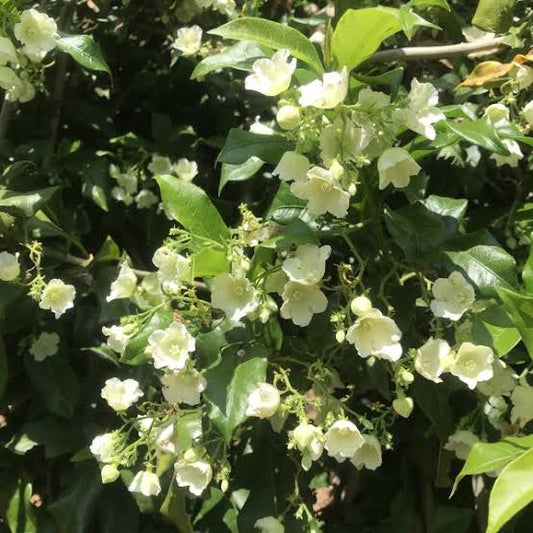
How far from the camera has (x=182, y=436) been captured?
1232mm

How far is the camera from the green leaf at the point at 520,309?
1.03m

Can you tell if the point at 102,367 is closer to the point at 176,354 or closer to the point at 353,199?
the point at 176,354

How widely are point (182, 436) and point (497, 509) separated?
545 mm

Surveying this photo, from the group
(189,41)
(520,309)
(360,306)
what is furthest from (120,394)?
(189,41)

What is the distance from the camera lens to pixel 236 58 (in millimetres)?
1279

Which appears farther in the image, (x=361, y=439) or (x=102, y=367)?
(x=102, y=367)

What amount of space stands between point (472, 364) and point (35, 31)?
1.01m

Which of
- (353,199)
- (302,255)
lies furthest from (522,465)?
(353,199)

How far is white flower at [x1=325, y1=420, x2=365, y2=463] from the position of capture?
44.1 inches

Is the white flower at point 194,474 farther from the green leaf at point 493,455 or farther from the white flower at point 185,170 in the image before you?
the white flower at point 185,170

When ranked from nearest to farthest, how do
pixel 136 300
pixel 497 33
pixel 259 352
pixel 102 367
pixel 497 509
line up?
1. pixel 497 509
2. pixel 259 352
3. pixel 136 300
4. pixel 497 33
5. pixel 102 367

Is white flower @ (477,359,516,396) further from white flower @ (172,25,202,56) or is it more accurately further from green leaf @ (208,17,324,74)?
white flower @ (172,25,202,56)

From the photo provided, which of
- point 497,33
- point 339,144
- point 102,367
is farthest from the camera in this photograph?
point 102,367

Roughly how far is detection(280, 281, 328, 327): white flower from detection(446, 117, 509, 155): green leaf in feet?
1.07
